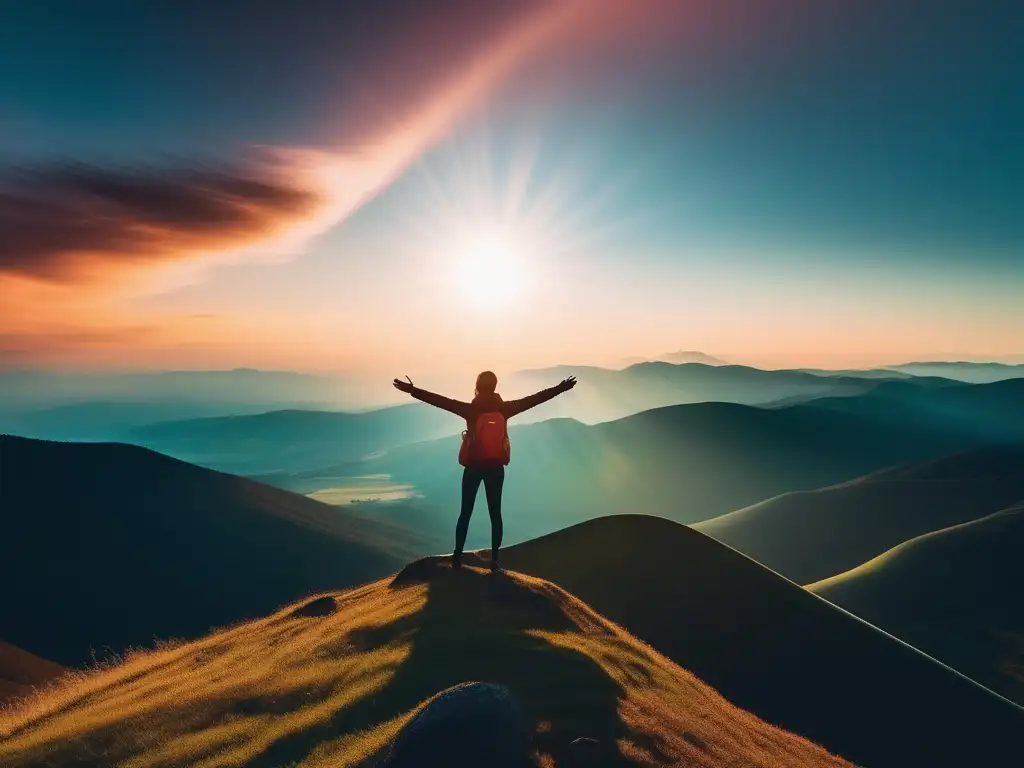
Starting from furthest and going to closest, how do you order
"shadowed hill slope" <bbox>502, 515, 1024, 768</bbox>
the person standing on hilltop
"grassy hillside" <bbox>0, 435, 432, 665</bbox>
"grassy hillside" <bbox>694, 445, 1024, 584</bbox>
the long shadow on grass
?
"grassy hillside" <bbox>694, 445, 1024, 584</bbox>, "grassy hillside" <bbox>0, 435, 432, 665</bbox>, "shadowed hill slope" <bbox>502, 515, 1024, 768</bbox>, the person standing on hilltop, the long shadow on grass

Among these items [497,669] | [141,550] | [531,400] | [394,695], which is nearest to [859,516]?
[531,400]

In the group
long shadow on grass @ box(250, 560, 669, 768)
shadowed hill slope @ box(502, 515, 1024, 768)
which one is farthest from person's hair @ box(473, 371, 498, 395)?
shadowed hill slope @ box(502, 515, 1024, 768)

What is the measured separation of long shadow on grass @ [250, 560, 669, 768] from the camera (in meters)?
9.38

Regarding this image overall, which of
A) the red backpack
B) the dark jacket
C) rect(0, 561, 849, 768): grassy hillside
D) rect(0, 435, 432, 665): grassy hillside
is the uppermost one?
the dark jacket

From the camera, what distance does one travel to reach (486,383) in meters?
14.1

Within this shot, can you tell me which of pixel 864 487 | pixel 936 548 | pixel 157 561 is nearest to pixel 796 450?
pixel 864 487

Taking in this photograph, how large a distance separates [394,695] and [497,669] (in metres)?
1.84

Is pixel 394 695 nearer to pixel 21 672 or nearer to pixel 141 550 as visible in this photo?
pixel 21 672

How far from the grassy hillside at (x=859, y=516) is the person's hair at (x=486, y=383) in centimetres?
7021

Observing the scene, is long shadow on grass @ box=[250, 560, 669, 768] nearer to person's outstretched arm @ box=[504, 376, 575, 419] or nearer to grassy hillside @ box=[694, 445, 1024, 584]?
person's outstretched arm @ box=[504, 376, 575, 419]

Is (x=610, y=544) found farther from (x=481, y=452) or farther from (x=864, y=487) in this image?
(x=864, y=487)

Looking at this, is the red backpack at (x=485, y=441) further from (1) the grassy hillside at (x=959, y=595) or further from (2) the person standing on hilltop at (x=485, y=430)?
(1) the grassy hillside at (x=959, y=595)

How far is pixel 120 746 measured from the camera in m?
10.7

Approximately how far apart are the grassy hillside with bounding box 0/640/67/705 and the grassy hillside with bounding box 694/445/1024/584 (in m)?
71.2
